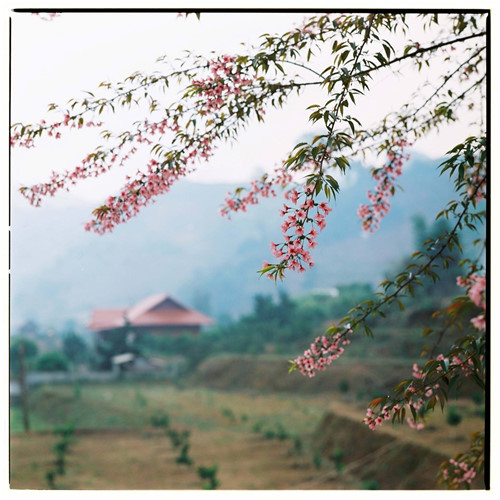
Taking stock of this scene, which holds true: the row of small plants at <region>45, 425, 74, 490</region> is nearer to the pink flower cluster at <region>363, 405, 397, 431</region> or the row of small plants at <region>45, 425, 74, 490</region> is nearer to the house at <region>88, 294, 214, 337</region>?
the house at <region>88, 294, 214, 337</region>

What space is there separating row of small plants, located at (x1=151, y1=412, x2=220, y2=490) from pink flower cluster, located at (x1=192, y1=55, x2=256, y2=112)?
2374mm

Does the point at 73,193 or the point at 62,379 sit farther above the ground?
the point at 73,193

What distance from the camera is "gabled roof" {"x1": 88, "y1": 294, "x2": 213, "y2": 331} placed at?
3893mm

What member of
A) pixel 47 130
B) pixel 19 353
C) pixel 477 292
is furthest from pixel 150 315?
pixel 477 292

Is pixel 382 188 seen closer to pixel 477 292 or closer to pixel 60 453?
pixel 477 292

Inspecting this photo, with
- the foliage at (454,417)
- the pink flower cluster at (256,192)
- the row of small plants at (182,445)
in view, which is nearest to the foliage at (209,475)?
the row of small plants at (182,445)

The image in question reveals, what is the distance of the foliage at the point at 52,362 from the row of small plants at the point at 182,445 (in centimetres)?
68

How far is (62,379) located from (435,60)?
9.61ft

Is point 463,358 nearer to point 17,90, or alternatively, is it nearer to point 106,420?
point 17,90

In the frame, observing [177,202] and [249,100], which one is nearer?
[249,100]

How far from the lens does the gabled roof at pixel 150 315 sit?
389cm

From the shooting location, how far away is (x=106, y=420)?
4.14 meters
